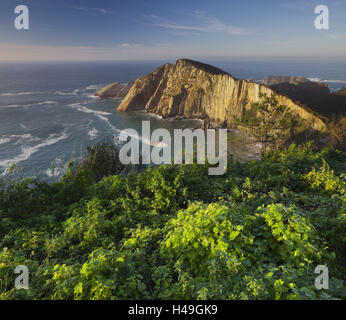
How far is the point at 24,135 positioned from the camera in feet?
130

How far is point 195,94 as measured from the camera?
179 feet

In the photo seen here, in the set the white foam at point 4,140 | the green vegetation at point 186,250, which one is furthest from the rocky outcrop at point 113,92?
the green vegetation at point 186,250

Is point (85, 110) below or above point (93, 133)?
above

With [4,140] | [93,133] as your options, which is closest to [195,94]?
[93,133]

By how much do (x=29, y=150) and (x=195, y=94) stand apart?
37654 mm

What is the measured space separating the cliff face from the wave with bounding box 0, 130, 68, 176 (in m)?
23.4

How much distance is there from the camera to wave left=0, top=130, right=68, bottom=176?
28.2 meters
